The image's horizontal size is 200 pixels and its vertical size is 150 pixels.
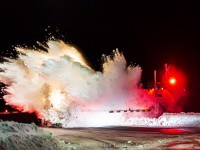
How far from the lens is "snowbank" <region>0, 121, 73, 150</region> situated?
13.8 meters

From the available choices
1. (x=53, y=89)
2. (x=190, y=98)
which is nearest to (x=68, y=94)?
(x=53, y=89)

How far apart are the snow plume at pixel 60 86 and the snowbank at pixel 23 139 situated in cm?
1881

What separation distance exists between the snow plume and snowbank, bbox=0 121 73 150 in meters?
18.8

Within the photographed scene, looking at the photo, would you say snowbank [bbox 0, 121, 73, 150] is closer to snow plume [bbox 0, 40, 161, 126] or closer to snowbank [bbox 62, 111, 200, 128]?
snowbank [bbox 62, 111, 200, 128]

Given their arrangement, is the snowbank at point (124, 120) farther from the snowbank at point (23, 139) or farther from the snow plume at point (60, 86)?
the snowbank at point (23, 139)

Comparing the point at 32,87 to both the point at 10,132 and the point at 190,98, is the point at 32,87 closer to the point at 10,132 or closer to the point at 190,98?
the point at 10,132

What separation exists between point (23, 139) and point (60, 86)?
2224 centimetres

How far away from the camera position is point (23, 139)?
14641mm

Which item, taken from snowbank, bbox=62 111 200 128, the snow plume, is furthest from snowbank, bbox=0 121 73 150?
the snow plume

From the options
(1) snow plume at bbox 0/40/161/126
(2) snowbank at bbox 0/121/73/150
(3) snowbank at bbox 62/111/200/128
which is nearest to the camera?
(2) snowbank at bbox 0/121/73/150

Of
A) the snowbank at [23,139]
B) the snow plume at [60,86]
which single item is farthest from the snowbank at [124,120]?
the snowbank at [23,139]

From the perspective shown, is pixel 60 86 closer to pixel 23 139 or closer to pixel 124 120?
pixel 124 120

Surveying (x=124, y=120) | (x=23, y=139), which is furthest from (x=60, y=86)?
(x=23, y=139)

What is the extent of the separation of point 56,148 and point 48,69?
20.5 metres
